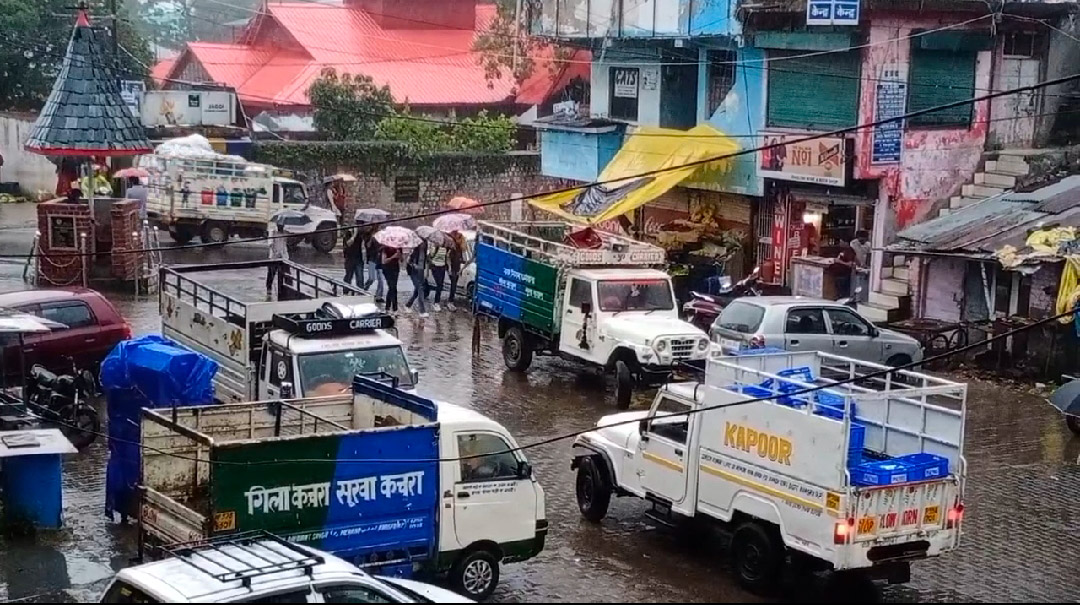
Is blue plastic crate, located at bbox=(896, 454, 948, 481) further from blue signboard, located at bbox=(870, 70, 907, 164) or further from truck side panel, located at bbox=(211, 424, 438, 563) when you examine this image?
blue signboard, located at bbox=(870, 70, 907, 164)

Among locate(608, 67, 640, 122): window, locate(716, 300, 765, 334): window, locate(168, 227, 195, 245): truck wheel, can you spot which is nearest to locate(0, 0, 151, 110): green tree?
locate(168, 227, 195, 245): truck wheel

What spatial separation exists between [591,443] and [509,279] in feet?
26.1

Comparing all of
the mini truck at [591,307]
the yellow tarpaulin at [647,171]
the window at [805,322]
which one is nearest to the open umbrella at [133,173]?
the yellow tarpaulin at [647,171]

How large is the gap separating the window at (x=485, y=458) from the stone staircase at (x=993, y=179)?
54.3 ft

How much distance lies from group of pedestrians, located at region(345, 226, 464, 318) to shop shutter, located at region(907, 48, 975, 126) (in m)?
9.23

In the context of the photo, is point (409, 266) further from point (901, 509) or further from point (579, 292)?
point (901, 509)

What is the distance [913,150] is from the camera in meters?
26.9

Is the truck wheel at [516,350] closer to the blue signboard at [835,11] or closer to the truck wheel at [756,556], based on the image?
the blue signboard at [835,11]

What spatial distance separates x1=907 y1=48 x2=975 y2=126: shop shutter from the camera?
27.0 metres

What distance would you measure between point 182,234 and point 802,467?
25803mm

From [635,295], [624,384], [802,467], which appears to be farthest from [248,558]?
[635,295]

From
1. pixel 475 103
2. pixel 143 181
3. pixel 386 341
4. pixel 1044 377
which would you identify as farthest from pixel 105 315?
pixel 475 103

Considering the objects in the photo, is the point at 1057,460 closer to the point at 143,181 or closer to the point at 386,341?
the point at 386,341

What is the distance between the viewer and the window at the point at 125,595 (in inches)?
344
